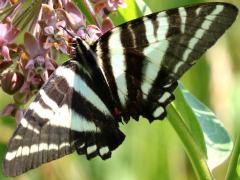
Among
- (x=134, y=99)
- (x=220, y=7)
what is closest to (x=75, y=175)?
(x=134, y=99)

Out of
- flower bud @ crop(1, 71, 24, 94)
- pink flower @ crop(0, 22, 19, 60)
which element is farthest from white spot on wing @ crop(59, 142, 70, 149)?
pink flower @ crop(0, 22, 19, 60)

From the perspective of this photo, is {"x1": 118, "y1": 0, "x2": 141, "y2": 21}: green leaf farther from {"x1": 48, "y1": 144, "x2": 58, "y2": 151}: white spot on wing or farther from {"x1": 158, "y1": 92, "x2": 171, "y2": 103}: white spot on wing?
{"x1": 48, "y1": 144, "x2": 58, "y2": 151}: white spot on wing

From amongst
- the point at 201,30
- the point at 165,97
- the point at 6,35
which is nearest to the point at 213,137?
the point at 165,97

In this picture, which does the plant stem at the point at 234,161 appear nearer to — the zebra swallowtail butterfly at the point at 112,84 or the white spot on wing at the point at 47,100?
the zebra swallowtail butterfly at the point at 112,84

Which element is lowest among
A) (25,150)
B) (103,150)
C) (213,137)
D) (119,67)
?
(213,137)

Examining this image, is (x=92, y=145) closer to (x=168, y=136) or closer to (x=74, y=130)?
(x=74, y=130)

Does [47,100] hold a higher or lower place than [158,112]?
higher

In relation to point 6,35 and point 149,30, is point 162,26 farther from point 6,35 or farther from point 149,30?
point 6,35

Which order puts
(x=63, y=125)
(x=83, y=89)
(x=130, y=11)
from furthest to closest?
(x=130, y=11) < (x=83, y=89) < (x=63, y=125)
